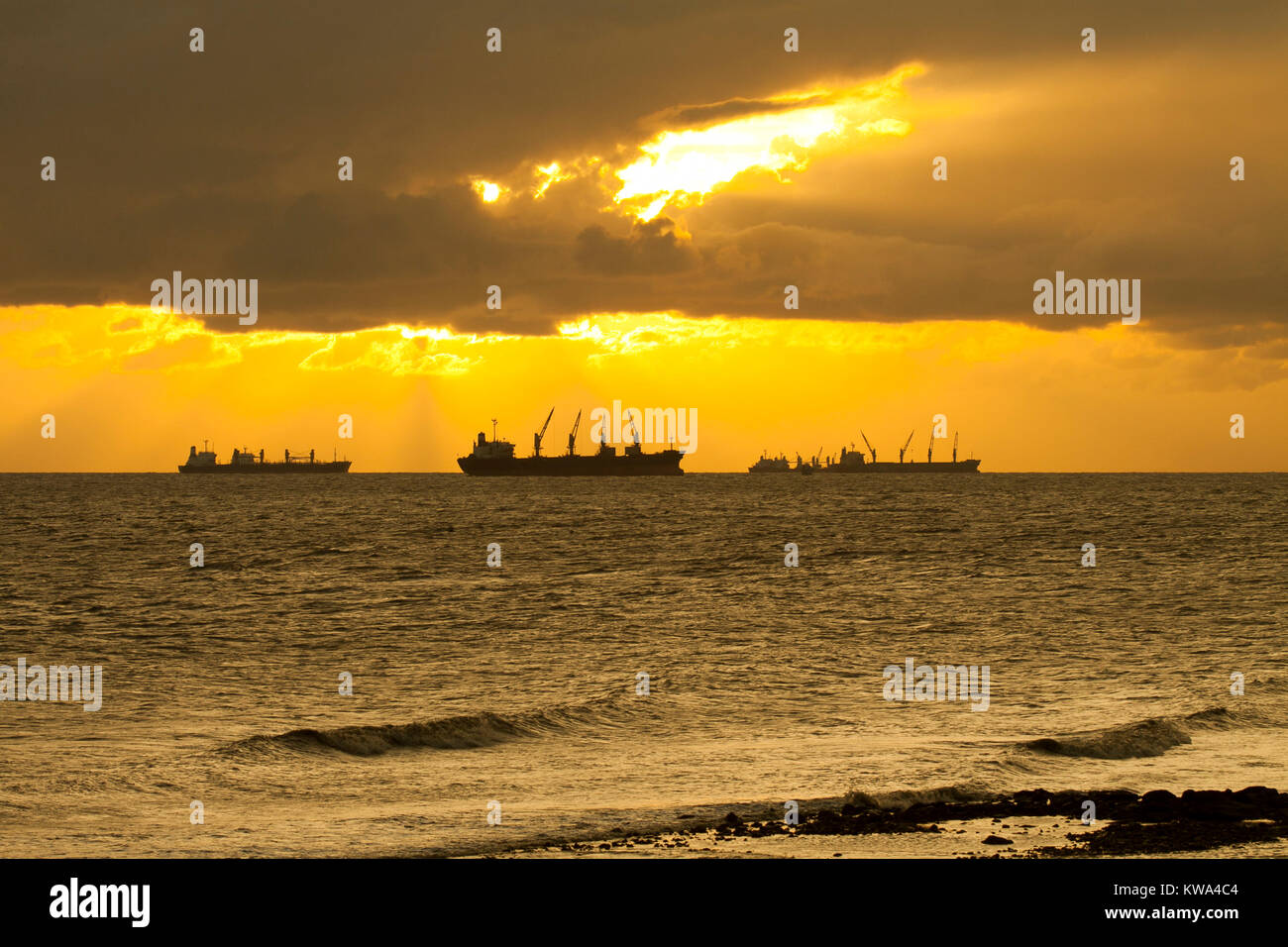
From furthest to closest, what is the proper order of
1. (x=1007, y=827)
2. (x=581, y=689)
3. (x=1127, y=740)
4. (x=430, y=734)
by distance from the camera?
(x=581, y=689), (x=430, y=734), (x=1127, y=740), (x=1007, y=827)

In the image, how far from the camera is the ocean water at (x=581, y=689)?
2038 cm

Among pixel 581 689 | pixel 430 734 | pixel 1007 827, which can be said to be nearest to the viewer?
pixel 1007 827

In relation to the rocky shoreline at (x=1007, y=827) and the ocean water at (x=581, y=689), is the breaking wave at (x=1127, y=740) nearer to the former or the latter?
the ocean water at (x=581, y=689)

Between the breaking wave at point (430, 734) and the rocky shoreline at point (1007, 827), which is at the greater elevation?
the rocky shoreline at point (1007, 827)

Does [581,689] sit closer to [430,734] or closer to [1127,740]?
[430,734]

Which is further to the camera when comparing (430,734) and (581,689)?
(581,689)

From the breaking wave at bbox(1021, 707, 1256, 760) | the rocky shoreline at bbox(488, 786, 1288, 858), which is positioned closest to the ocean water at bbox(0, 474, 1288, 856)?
the breaking wave at bbox(1021, 707, 1256, 760)

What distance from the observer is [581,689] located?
1391 inches

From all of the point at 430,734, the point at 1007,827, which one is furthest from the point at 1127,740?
the point at 430,734

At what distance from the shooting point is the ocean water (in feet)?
66.8

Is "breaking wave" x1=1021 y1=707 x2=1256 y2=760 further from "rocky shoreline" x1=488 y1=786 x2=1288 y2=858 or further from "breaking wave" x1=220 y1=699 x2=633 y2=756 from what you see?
"breaking wave" x1=220 y1=699 x2=633 y2=756

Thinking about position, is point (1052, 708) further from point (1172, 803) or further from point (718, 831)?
point (718, 831)

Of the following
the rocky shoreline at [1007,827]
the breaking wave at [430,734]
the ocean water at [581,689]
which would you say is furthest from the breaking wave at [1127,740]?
the breaking wave at [430,734]
